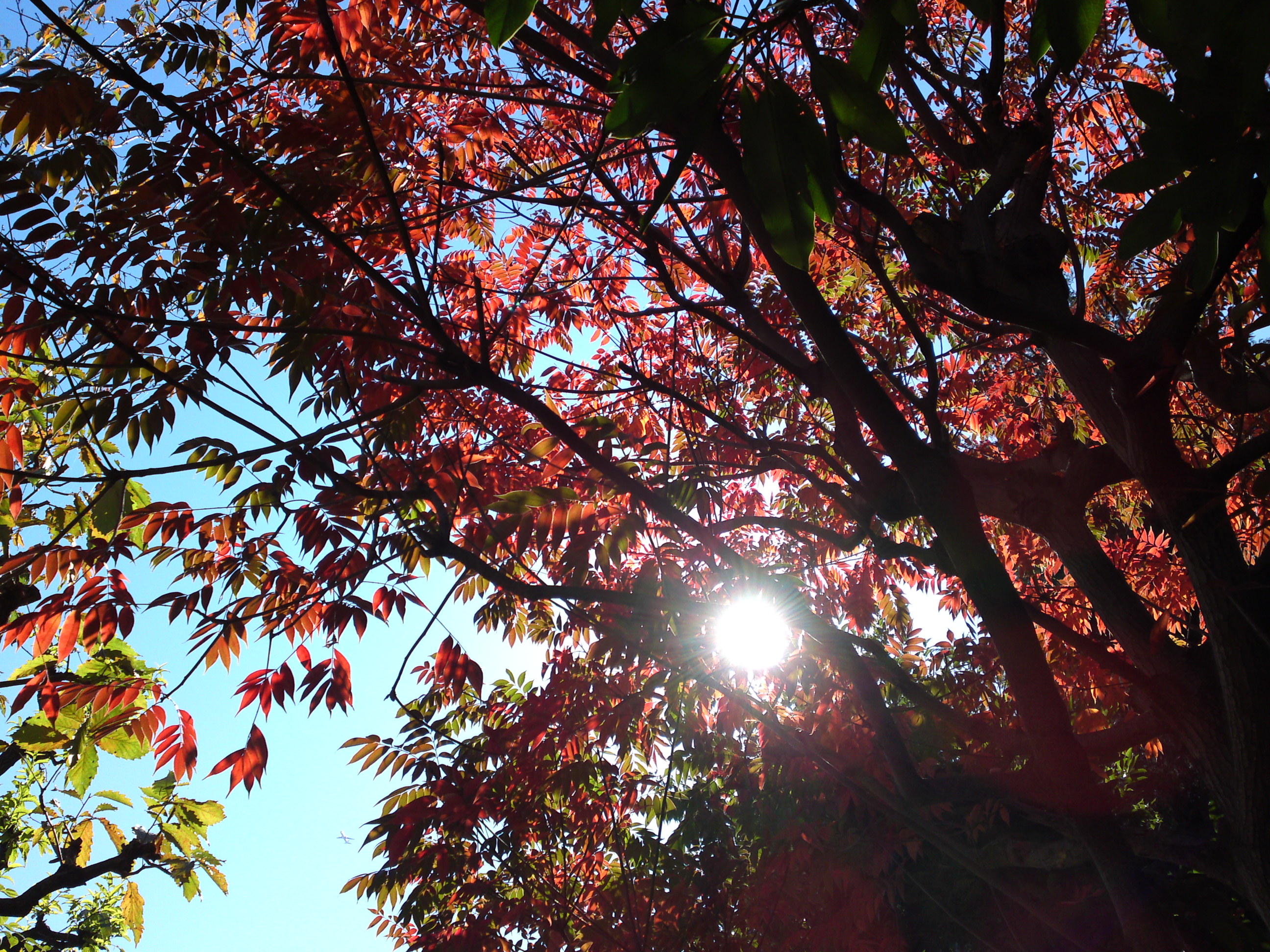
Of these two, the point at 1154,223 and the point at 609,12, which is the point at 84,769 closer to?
the point at 609,12

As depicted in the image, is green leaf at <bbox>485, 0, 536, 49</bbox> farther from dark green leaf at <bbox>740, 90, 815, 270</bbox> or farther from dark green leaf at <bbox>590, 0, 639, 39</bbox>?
dark green leaf at <bbox>740, 90, 815, 270</bbox>

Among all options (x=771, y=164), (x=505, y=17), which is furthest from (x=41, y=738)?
(x=771, y=164)

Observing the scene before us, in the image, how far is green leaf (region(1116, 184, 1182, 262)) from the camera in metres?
0.80

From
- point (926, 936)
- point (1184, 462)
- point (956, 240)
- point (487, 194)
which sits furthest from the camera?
point (926, 936)

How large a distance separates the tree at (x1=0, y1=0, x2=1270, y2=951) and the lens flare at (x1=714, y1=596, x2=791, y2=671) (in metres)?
0.07

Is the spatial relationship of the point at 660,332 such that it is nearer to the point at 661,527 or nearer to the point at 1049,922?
the point at 661,527

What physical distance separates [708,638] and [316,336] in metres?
1.95

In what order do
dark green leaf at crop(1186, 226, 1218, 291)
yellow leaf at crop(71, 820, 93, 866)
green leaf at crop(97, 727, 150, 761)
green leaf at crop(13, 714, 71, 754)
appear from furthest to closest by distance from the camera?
yellow leaf at crop(71, 820, 93, 866) → green leaf at crop(97, 727, 150, 761) → green leaf at crop(13, 714, 71, 754) → dark green leaf at crop(1186, 226, 1218, 291)

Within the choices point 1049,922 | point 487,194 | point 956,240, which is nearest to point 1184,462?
point 956,240

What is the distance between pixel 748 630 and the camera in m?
2.58

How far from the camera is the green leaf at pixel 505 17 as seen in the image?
72 centimetres

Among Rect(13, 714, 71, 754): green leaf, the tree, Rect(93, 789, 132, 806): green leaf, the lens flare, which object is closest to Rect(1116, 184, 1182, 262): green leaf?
the tree

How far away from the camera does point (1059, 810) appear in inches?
94.7

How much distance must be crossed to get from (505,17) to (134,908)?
25.1 feet
